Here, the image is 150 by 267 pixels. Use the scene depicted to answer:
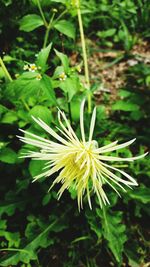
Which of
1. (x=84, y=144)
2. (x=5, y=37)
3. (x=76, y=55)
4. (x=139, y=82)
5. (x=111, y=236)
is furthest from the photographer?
(x=76, y=55)

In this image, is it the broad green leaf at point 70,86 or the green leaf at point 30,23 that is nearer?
the broad green leaf at point 70,86

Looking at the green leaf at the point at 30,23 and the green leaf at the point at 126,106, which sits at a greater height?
the green leaf at the point at 30,23

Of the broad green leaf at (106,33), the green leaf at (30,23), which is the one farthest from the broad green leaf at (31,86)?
the broad green leaf at (106,33)

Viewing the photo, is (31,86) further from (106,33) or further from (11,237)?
(106,33)

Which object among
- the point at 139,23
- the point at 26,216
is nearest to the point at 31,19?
the point at 26,216

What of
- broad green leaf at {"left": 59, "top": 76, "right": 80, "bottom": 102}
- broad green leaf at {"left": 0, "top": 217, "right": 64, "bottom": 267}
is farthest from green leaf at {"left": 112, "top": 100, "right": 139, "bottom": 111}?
broad green leaf at {"left": 0, "top": 217, "right": 64, "bottom": 267}

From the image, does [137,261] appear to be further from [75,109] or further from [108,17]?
[108,17]

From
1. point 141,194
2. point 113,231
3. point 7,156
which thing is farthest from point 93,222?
point 7,156

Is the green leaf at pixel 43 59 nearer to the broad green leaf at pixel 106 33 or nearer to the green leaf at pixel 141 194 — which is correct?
the green leaf at pixel 141 194
